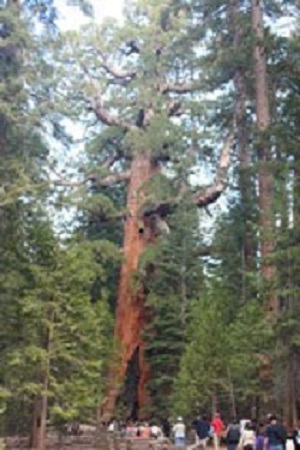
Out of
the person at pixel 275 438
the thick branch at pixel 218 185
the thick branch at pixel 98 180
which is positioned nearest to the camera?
the person at pixel 275 438

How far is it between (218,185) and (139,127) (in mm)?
4775

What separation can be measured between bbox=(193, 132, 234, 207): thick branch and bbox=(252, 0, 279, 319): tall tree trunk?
643 centimetres

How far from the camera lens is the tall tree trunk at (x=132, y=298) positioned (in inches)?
1219

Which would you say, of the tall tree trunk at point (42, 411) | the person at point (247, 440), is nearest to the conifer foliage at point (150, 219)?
the tall tree trunk at point (42, 411)

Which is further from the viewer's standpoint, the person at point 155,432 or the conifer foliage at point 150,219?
the person at point 155,432

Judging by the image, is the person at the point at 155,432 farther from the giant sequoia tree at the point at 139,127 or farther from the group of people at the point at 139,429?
the giant sequoia tree at the point at 139,127

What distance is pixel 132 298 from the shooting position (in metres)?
32.8

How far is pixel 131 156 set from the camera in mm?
35750

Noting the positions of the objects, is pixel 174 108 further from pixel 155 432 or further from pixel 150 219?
pixel 155 432

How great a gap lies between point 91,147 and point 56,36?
13.6 m

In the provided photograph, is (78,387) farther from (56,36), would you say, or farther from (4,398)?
(56,36)

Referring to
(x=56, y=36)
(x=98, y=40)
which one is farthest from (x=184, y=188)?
(x=56, y=36)

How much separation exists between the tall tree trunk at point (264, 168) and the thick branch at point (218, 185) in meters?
6.43

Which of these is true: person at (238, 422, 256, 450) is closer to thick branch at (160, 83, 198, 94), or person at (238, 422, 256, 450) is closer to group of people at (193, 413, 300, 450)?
group of people at (193, 413, 300, 450)
